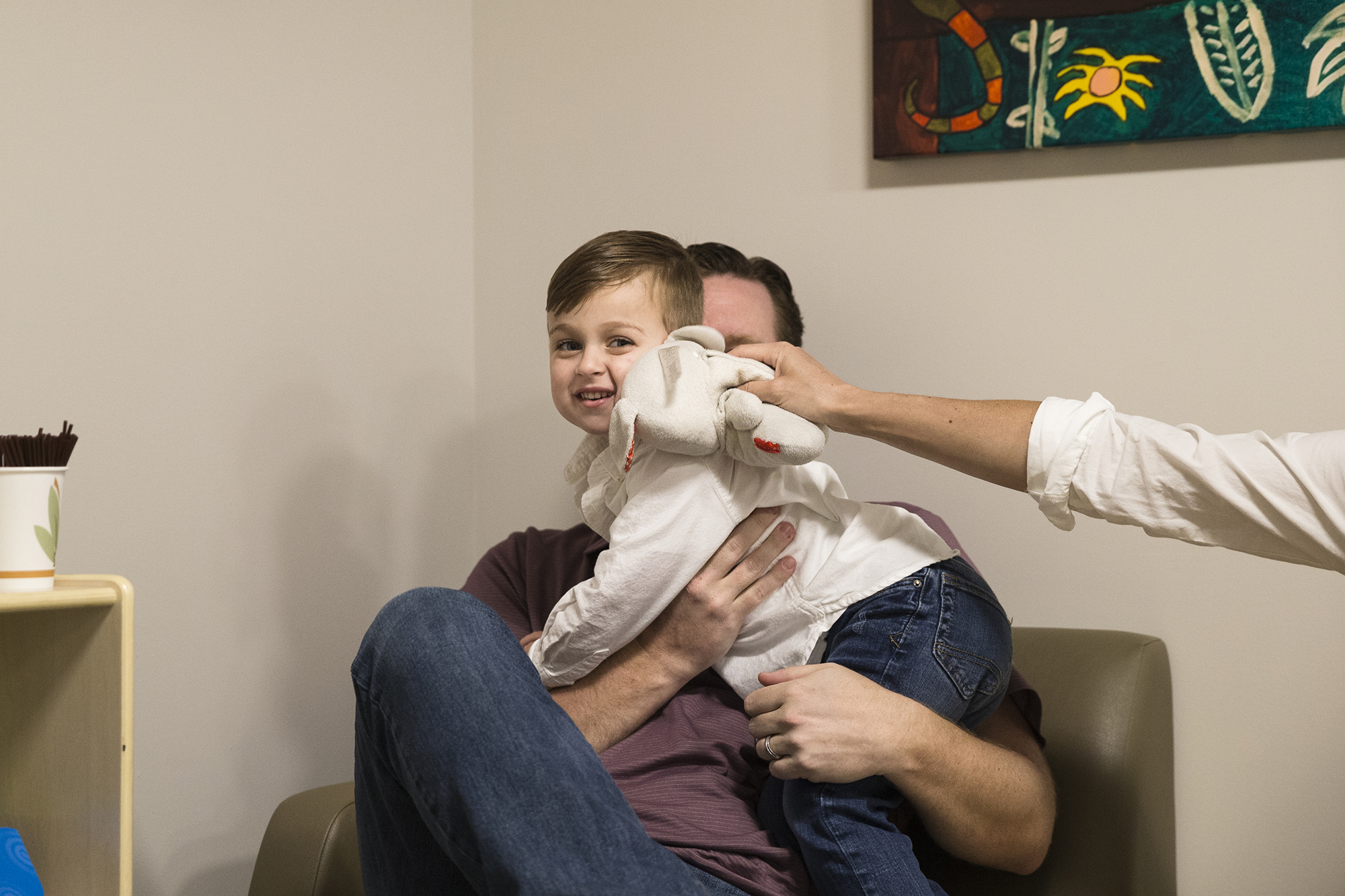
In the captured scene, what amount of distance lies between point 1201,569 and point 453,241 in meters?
1.46

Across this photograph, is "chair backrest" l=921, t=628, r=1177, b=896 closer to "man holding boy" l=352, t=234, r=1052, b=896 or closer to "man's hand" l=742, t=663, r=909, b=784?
"man holding boy" l=352, t=234, r=1052, b=896

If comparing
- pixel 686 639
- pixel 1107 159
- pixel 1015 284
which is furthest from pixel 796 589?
pixel 1107 159

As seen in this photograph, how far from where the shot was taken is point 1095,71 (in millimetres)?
1618

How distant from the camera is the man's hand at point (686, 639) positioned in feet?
3.97

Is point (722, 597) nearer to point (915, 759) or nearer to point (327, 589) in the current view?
point (915, 759)

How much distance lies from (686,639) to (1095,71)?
109 centimetres

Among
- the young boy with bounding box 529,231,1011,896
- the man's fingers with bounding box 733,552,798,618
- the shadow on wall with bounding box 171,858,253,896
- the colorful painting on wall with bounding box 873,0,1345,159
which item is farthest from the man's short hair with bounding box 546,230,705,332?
the shadow on wall with bounding box 171,858,253,896

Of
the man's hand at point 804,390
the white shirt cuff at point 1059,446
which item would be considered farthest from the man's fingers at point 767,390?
the white shirt cuff at point 1059,446

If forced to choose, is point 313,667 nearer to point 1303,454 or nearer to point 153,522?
point 153,522

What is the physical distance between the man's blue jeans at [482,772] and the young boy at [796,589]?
142mm

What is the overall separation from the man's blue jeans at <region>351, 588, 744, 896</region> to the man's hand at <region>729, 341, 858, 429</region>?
385 millimetres

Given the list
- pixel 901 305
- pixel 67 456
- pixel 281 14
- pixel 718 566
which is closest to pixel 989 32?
pixel 901 305

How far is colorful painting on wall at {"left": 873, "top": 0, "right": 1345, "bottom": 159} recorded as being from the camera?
4.98ft

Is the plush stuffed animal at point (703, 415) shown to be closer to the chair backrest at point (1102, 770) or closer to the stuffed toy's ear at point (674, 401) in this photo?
the stuffed toy's ear at point (674, 401)
